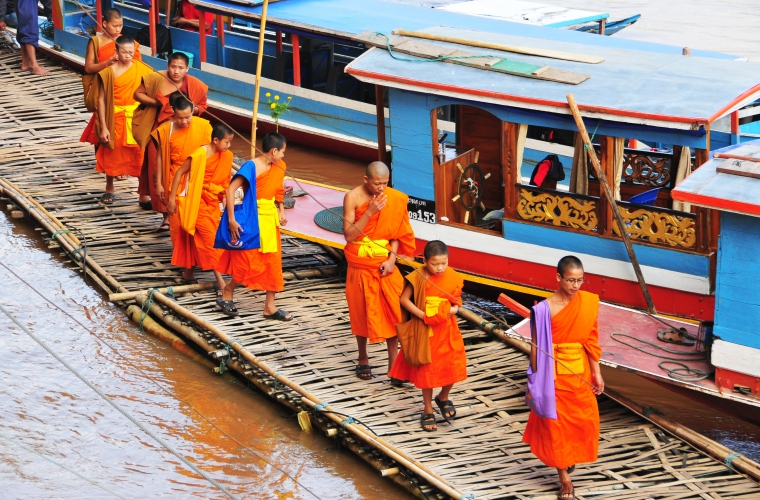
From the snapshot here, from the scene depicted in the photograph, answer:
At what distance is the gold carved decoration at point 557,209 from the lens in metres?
7.83

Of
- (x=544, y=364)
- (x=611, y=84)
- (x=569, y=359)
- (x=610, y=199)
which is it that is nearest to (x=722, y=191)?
(x=610, y=199)

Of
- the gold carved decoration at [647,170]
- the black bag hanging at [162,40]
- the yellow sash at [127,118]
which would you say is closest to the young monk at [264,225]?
the yellow sash at [127,118]

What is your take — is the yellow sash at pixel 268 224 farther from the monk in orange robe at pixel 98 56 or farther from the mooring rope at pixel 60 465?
the monk in orange robe at pixel 98 56

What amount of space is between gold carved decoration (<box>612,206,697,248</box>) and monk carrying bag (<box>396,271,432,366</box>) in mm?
1730

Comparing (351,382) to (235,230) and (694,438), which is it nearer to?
(235,230)

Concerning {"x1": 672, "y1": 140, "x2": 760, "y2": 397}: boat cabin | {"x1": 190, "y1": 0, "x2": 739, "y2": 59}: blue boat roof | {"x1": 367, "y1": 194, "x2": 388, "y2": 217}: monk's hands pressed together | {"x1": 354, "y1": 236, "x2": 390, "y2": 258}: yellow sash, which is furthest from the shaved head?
{"x1": 190, "y1": 0, "x2": 739, "y2": 59}: blue boat roof

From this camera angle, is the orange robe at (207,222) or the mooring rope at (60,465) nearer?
the mooring rope at (60,465)

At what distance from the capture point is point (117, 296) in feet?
28.7

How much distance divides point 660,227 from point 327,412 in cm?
252

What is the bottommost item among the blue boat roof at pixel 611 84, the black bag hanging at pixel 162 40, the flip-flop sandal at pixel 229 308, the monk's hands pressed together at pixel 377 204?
the flip-flop sandal at pixel 229 308

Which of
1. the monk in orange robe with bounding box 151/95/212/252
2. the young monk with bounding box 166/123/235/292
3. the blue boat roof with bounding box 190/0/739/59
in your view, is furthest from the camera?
the blue boat roof with bounding box 190/0/739/59

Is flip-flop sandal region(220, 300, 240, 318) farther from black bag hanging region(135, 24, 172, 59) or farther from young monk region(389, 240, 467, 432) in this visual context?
black bag hanging region(135, 24, 172, 59)

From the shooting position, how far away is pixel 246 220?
7.93 m

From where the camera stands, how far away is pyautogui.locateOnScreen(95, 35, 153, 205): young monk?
10.2 meters
